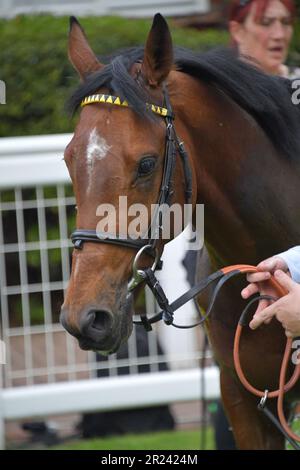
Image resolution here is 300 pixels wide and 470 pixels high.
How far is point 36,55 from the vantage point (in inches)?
279

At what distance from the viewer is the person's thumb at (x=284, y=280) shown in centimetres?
282

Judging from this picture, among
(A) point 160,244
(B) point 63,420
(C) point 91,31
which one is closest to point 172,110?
(A) point 160,244

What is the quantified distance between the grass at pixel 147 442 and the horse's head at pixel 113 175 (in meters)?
2.52

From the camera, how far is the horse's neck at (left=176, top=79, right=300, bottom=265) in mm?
3184

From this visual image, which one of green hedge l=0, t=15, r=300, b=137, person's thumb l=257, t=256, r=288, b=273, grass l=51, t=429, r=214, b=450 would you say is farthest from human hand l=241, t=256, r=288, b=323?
green hedge l=0, t=15, r=300, b=137

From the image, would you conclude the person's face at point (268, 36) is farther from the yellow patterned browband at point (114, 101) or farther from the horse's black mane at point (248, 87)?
the yellow patterned browband at point (114, 101)

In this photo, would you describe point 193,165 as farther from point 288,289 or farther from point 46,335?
point 46,335

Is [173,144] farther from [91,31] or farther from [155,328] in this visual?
[91,31]

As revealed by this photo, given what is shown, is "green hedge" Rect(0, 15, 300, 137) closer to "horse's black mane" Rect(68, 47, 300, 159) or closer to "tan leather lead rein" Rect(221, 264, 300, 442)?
"horse's black mane" Rect(68, 47, 300, 159)

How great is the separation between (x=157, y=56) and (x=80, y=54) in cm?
33

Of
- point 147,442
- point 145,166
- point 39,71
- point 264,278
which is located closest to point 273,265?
point 264,278

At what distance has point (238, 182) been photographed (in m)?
3.22

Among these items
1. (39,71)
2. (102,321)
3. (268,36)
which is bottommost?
(102,321)

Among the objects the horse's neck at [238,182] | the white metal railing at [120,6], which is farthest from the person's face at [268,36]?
the white metal railing at [120,6]
